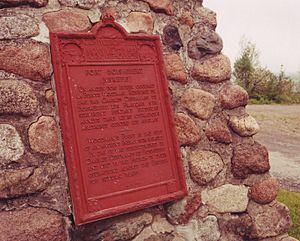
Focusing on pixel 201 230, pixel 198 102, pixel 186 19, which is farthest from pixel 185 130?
pixel 186 19

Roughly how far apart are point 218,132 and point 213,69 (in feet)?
1.32

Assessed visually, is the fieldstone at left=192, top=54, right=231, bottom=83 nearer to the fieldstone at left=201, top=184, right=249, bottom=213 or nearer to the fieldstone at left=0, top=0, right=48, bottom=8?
the fieldstone at left=201, top=184, right=249, bottom=213

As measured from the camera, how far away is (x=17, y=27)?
6.27ft

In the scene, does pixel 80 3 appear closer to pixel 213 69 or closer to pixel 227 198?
pixel 213 69

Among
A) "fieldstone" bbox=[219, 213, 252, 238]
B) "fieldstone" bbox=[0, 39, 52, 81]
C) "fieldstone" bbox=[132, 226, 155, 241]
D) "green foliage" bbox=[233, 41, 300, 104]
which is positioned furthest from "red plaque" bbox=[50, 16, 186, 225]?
"green foliage" bbox=[233, 41, 300, 104]

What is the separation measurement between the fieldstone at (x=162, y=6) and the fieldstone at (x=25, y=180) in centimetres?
112

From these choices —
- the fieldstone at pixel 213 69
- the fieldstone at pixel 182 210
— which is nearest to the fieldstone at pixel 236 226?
the fieldstone at pixel 182 210

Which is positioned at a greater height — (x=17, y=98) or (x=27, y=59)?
(x=27, y=59)

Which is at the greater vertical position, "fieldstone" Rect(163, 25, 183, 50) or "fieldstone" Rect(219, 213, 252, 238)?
"fieldstone" Rect(163, 25, 183, 50)

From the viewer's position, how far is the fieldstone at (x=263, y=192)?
2.55 m

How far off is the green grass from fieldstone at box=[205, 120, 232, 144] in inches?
57.1

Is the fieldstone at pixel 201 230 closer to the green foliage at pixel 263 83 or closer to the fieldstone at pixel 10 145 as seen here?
the fieldstone at pixel 10 145

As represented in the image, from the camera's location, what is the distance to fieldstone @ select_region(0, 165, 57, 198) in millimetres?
1790

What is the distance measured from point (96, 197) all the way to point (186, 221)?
61 centimetres
